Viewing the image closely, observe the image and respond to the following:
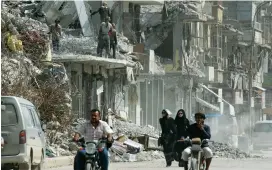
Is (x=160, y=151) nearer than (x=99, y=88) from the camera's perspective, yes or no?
Yes

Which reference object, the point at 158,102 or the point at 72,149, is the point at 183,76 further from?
the point at 72,149

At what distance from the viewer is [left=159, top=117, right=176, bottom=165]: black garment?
104 feet

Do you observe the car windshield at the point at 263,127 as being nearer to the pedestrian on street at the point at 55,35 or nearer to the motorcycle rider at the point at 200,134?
the pedestrian on street at the point at 55,35

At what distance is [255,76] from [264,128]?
131ft

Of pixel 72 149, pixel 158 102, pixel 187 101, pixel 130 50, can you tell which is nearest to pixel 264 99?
pixel 187 101

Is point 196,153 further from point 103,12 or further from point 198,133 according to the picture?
point 103,12

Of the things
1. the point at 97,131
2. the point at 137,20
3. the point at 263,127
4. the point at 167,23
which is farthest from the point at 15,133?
the point at 167,23

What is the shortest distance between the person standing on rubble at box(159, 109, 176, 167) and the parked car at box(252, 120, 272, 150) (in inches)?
856

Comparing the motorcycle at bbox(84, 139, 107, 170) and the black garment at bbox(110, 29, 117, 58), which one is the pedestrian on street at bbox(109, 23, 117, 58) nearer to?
the black garment at bbox(110, 29, 117, 58)

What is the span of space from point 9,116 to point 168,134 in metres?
10.4

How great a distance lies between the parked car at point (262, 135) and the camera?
54.0 meters

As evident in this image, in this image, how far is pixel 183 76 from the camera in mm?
65812

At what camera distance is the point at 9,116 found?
2233 centimetres

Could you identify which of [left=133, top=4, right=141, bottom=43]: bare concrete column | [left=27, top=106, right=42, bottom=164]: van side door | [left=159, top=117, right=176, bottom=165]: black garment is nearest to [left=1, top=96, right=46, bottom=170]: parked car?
[left=27, top=106, right=42, bottom=164]: van side door
